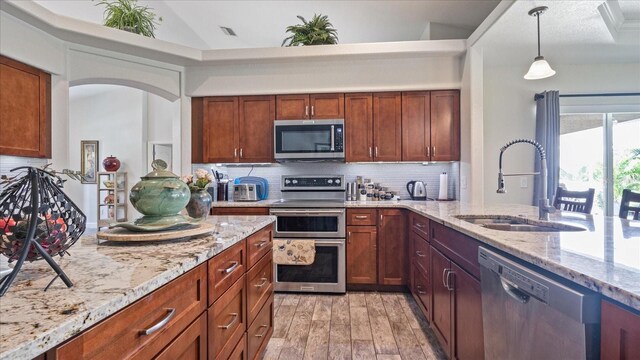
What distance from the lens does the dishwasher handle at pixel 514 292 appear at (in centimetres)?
99

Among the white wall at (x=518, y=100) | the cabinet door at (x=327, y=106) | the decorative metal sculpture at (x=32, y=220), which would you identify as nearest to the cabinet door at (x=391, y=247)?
the cabinet door at (x=327, y=106)

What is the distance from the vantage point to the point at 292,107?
350cm

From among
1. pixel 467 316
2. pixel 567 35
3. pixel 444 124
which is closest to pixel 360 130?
pixel 444 124

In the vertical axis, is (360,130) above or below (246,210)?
above

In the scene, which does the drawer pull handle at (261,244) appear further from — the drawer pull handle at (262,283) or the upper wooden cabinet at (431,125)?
the upper wooden cabinet at (431,125)

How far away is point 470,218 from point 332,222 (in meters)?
1.39

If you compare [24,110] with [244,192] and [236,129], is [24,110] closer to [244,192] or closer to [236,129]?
[236,129]

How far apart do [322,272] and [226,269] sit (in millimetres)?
1922

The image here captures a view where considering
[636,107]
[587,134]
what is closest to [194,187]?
[587,134]

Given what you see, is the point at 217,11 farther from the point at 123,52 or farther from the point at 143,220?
the point at 143,220

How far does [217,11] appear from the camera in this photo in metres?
3.70

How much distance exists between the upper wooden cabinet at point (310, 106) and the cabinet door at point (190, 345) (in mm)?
2698

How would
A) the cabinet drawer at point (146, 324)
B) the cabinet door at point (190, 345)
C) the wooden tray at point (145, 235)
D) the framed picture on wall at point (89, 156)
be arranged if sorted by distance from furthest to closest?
the framed picture on wall at point (89, 156), the wooden tray at point (145, 235), the cabinet door at point (190, 345), the cabinet drawer at point (146, 324)

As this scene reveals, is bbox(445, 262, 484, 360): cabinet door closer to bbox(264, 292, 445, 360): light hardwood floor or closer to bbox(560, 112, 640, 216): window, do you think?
bbox(264, 292, 445, 360): light hardwood floor
